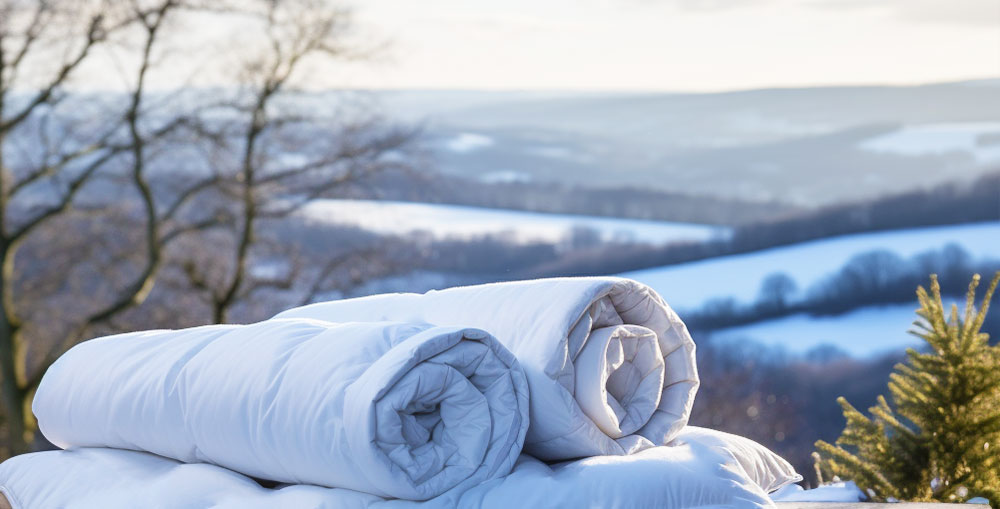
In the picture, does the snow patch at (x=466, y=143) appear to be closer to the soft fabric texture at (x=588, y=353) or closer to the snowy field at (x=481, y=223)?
the snowy field at (x=481, y=223)

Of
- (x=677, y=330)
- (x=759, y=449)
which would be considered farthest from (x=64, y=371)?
(x=759, y=449)

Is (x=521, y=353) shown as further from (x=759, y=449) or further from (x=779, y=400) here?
(x=779, y=400)

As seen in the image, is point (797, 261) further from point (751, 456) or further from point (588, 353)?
point (588, 353)

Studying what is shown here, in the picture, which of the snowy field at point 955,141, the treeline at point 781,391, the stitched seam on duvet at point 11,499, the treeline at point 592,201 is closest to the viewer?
the stitched seam on duvet at point 11,499

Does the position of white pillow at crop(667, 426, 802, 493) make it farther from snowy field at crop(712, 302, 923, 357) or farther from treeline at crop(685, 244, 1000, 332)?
treeline at crop(685, 244, 1000, 332)

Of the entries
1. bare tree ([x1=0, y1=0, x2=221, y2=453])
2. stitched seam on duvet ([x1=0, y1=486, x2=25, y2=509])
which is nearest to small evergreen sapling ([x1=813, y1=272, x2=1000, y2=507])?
stitched seam on duvet ([x1=0, y1=486, x2=25, y2=509])

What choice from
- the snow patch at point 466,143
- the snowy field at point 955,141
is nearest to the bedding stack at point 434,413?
the snowy field at point 955,141

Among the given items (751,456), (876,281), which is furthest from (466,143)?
(751,456)

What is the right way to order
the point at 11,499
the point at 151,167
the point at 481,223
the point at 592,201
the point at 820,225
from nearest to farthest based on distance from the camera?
the point at 11,499 → the point at 820,225 → the point at 592,201 → the point at 481,223 → the point at 151,167
